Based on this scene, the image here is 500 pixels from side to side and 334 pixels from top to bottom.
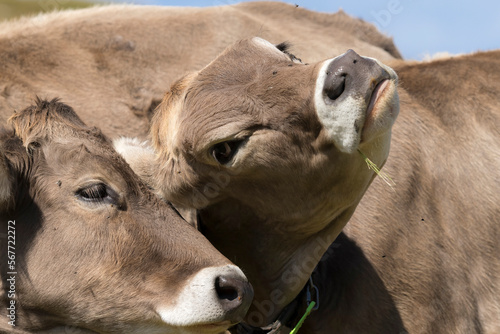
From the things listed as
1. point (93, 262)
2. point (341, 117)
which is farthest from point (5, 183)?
point (341, 117)

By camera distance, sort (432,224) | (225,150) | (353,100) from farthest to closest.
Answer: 1. (432,224)
2. (225,150)
3. (353,100)

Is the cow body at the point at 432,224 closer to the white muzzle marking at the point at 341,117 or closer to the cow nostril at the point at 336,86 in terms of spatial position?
the white muzzle marking at the point at 341,117

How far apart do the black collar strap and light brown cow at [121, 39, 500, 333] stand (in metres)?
0.08

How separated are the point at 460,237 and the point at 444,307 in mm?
614

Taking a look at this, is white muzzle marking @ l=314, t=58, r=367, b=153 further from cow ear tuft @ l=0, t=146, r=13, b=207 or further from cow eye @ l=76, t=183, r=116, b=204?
cow ear tuft @ l=0, t=146, r=13, b=207

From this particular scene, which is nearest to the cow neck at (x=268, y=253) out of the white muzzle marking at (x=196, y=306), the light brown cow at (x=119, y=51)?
the white muzzle marking at (x=196, y=306)

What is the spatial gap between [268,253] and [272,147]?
2.95 feet

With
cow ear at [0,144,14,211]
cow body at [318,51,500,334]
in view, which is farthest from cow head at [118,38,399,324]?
cow ear at [0,144,14,211]

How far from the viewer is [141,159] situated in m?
5.11

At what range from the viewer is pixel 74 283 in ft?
13.6

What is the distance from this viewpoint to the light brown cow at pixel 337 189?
4289mm

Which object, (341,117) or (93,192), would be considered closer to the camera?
(341,117)

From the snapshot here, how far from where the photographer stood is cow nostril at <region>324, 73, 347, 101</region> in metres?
4.02

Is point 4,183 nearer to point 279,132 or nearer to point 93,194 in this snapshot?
point 93,194
